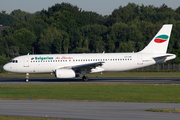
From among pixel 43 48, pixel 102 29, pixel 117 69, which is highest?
pixel 102 29

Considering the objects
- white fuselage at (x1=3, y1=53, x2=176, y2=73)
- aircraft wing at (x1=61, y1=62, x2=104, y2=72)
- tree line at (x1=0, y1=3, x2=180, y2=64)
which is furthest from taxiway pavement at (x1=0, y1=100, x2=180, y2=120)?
tree line at (x1=0, y1=3, x2=180, y2=64)

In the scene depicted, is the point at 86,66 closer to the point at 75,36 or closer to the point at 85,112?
the point at 85,112

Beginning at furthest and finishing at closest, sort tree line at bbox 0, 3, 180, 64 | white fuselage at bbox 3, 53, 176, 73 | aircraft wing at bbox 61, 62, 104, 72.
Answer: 1. tree line at bbox 0, 3, 180, 64
2. white fuselage at bbox 3, 53, 176, 73
3. aircraft wing at bbox 61, 62, 104, 72

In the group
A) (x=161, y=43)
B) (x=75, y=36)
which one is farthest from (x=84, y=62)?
(x=75, y=36)

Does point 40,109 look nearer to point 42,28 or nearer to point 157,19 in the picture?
point 42,28

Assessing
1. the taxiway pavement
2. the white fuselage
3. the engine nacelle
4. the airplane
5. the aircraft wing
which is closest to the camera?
the taxiway pavement

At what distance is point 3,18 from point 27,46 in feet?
328

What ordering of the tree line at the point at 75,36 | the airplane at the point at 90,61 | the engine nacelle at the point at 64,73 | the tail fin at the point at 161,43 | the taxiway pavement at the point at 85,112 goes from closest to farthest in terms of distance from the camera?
1. the taxiway pavement at the point at 85,112
2. the engine nacelle at the point at 64,73
3. the airplane at the point at 90,61
4. the tail fin at the point at 161,43
5. the tree line at the point at 75,36

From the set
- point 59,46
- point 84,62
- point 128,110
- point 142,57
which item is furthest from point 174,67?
point 128,110

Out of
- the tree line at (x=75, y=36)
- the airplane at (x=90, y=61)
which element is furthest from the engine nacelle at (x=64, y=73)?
the tree line at (x=75, y=36)

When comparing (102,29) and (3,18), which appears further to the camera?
(3,18)

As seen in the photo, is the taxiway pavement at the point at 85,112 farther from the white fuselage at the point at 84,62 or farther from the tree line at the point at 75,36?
the tree line at the point at 75,36

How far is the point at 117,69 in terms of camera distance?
Result: 39.0 metres

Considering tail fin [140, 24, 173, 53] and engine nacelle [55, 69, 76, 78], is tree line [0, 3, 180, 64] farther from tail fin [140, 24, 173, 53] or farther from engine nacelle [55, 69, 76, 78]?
engine nacelle [55, 69, 76, 78]
